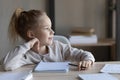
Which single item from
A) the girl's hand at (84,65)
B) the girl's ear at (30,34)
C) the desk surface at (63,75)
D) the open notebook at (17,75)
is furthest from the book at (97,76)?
the girl's ear at (30,34)

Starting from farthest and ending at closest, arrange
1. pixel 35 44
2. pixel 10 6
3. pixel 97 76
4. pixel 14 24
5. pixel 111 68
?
pixel 10 6 → pixel 14 24 → pixel 35 44 → pixel 111 68 → pixel 97 76

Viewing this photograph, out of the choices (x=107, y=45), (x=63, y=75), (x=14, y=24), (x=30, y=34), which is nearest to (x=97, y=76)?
(x=63, y=75)

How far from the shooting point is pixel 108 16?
135 inches

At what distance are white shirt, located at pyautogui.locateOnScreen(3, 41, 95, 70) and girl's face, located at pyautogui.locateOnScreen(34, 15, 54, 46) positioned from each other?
6 centimetres

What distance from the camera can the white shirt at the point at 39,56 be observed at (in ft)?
5.64

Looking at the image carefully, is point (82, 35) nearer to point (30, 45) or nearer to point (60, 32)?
point (60, 32)

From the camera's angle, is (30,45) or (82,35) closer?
(30,45)

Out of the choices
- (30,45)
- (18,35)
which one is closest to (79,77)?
(30,45)

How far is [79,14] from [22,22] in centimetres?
154

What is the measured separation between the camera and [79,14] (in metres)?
3.42

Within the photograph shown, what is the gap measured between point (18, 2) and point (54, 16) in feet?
1.41

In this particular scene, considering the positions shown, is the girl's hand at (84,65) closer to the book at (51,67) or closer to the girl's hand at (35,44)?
the book at (51,67)

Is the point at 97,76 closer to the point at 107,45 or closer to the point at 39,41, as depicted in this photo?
the point at 39,41

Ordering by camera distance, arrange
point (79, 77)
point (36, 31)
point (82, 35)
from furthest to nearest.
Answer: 1. point (82, 35)
2. point (36, 31)
3. point (79, 77)
